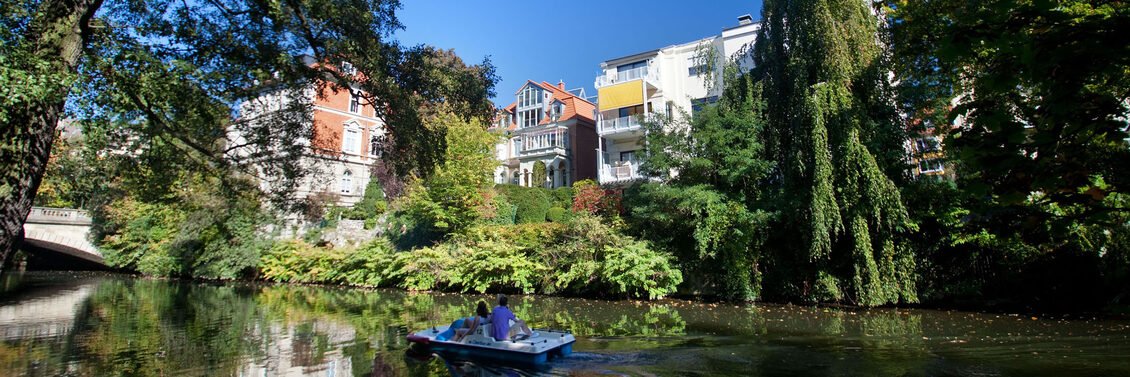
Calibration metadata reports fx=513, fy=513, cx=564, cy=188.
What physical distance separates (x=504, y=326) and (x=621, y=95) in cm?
2493

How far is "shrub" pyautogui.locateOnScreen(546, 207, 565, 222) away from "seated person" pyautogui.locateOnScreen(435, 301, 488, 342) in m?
18.1

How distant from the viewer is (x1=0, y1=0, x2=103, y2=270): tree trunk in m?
5.95

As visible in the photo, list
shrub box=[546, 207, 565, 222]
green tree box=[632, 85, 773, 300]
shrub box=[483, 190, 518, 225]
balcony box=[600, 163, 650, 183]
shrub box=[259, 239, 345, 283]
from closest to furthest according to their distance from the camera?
green tree box=[632, 85, 773, 300], shrub box=[259, 239, 345, 283], shrub box=[483, 190, 518, 225], shrub box=[546, 207, 565, 222], balcony box=[600, 163, 650, 183]

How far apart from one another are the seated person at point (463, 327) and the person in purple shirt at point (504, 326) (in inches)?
13.1

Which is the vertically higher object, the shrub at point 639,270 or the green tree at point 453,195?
the green tree at point 453,195

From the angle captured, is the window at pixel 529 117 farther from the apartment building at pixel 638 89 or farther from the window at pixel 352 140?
the window at pixel 352 140

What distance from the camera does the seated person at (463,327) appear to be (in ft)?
32.1

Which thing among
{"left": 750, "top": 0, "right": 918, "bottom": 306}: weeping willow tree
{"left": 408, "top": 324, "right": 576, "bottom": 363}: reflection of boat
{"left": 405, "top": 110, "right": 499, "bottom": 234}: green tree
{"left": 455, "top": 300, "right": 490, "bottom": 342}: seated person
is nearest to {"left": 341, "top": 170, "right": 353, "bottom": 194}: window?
{"left": 405, "top": 110, "right": 499, "bottom": 234}: green tree

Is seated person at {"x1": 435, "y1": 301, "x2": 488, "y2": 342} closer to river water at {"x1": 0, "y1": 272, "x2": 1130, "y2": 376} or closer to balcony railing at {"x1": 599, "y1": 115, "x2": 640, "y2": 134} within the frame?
river water at {"x1": 0, "y1": 272, "x2": 1130, "y2": 376}

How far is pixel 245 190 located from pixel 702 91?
24772 mm

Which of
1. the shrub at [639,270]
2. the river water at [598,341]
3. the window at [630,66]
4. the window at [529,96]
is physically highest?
the window at [529,96]

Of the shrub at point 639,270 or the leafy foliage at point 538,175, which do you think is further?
the leafy foliage at point 538,175

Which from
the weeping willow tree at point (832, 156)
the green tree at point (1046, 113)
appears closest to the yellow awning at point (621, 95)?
the weeping willow tree at point (832, 156)

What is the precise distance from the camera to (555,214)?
29.2 m
